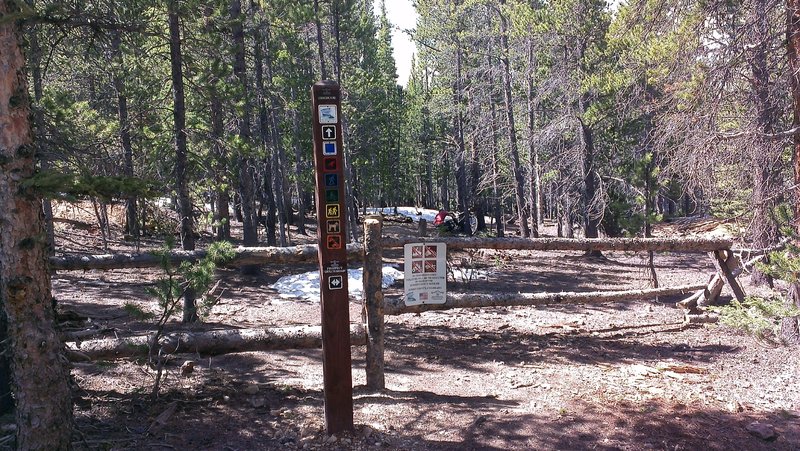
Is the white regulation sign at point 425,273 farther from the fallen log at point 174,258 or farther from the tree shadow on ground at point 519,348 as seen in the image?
the tree shadow on ground at point 519,348

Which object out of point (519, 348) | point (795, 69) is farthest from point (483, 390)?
point (795, 69)

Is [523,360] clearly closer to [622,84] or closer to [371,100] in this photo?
[622,84]

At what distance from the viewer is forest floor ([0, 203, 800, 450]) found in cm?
449

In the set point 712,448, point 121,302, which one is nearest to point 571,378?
point 712,448

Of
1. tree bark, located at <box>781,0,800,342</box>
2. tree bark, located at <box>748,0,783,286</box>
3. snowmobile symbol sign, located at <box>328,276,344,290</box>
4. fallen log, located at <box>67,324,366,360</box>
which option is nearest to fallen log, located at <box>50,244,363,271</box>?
fallen log, located at <box>67,324,366,360</box>

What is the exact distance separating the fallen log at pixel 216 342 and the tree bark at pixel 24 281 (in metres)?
1.16

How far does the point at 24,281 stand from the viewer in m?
3.48

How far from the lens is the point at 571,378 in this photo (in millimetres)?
6277

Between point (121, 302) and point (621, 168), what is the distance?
1348 centimetres

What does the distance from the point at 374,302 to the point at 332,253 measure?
1.23m

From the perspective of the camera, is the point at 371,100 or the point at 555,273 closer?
the point at 555,273

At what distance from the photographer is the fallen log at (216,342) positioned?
5.00 metres

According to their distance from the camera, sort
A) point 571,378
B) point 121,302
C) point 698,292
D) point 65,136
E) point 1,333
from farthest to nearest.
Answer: point 121,302, point 698,292, point 571,378, point 65,136, point 1,333

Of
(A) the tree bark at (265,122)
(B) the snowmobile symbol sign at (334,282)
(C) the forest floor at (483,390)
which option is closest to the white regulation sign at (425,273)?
(C) the forest floor at (483,390)
